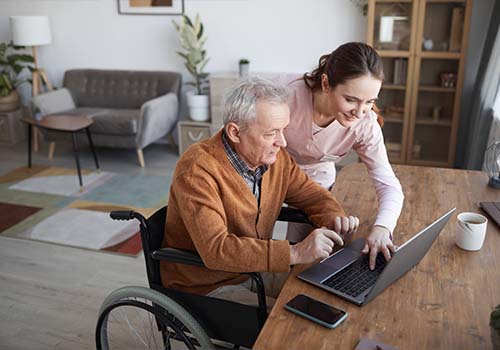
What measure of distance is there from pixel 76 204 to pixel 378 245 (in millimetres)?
2885

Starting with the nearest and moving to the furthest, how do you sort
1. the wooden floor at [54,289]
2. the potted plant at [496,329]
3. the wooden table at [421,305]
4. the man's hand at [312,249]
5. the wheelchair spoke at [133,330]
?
the potted plant at [496,329] → the wooden table at [421,305] → the man's hand at [312,249] → the wheelchair spoke at [133,330] → the wooden floor at [54,289]

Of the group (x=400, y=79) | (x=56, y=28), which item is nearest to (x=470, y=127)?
(x=400, y=79)

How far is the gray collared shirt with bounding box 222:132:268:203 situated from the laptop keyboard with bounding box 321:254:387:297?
0.39 m

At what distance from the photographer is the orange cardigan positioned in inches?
53.3

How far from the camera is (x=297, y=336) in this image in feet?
3.47

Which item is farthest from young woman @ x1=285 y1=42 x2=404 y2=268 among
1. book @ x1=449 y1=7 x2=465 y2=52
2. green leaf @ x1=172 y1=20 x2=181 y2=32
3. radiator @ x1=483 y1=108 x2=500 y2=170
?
green leaf @ x1=172 y1=20 x2=181 y2=32

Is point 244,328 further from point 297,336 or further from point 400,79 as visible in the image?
point 400,79

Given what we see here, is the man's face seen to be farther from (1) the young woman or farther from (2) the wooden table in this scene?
(2) the wooden table

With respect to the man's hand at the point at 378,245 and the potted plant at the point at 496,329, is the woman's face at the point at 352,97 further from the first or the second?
the potted plant at the point at 496,329

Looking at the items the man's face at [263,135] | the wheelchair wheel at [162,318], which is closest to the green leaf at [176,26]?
the wheelchair wheel at [162,318]

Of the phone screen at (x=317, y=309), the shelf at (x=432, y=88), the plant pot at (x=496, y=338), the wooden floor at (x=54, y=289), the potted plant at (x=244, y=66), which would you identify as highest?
the potted plant at (x=244, y=66)

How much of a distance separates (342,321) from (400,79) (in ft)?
11.3

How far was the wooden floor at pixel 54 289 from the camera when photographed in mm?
2316

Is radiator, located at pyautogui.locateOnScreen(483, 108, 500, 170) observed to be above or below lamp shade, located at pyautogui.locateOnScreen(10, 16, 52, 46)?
below
